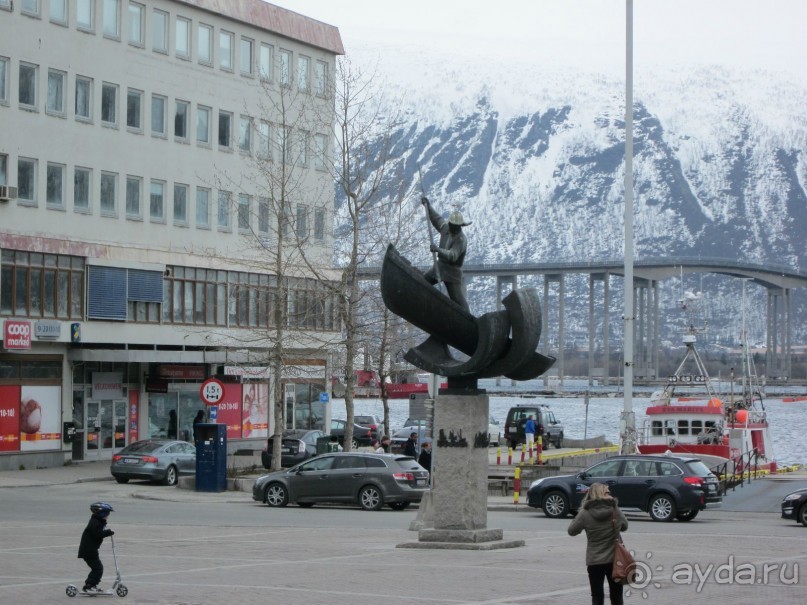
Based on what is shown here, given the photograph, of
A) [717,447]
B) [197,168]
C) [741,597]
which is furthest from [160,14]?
[741,597]

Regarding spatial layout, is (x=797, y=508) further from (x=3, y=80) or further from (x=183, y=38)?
(x=183, y=38)

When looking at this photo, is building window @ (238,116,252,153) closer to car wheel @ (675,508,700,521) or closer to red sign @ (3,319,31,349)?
red sign @ (3,319,31,349)

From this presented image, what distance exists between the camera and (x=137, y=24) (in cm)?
5447

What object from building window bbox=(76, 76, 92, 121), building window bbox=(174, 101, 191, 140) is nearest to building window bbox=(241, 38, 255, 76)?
building window bbox=(174, 101, 191, 140)

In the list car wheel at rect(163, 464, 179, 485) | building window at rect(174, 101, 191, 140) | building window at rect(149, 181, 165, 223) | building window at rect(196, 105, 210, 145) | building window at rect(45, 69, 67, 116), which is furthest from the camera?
building window at rect(196, 105, 210, 145)

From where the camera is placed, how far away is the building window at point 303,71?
62250 millimetres

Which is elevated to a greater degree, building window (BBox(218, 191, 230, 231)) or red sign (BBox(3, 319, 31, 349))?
building window (BBox(218, 191, 230, 231))

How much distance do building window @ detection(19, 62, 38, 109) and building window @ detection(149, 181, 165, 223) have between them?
7.41 metres

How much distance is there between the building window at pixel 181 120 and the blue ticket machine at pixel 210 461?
66.2ft

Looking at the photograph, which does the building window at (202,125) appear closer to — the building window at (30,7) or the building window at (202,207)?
the building window at (202,207)

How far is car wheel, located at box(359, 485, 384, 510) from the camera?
3391 cm

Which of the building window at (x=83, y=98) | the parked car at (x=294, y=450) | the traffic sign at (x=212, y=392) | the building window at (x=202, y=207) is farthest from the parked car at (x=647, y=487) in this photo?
the building window at (x=202, y=207)

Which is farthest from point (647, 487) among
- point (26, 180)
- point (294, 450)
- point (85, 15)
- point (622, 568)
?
point (85, 15)

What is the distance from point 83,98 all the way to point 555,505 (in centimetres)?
2770
